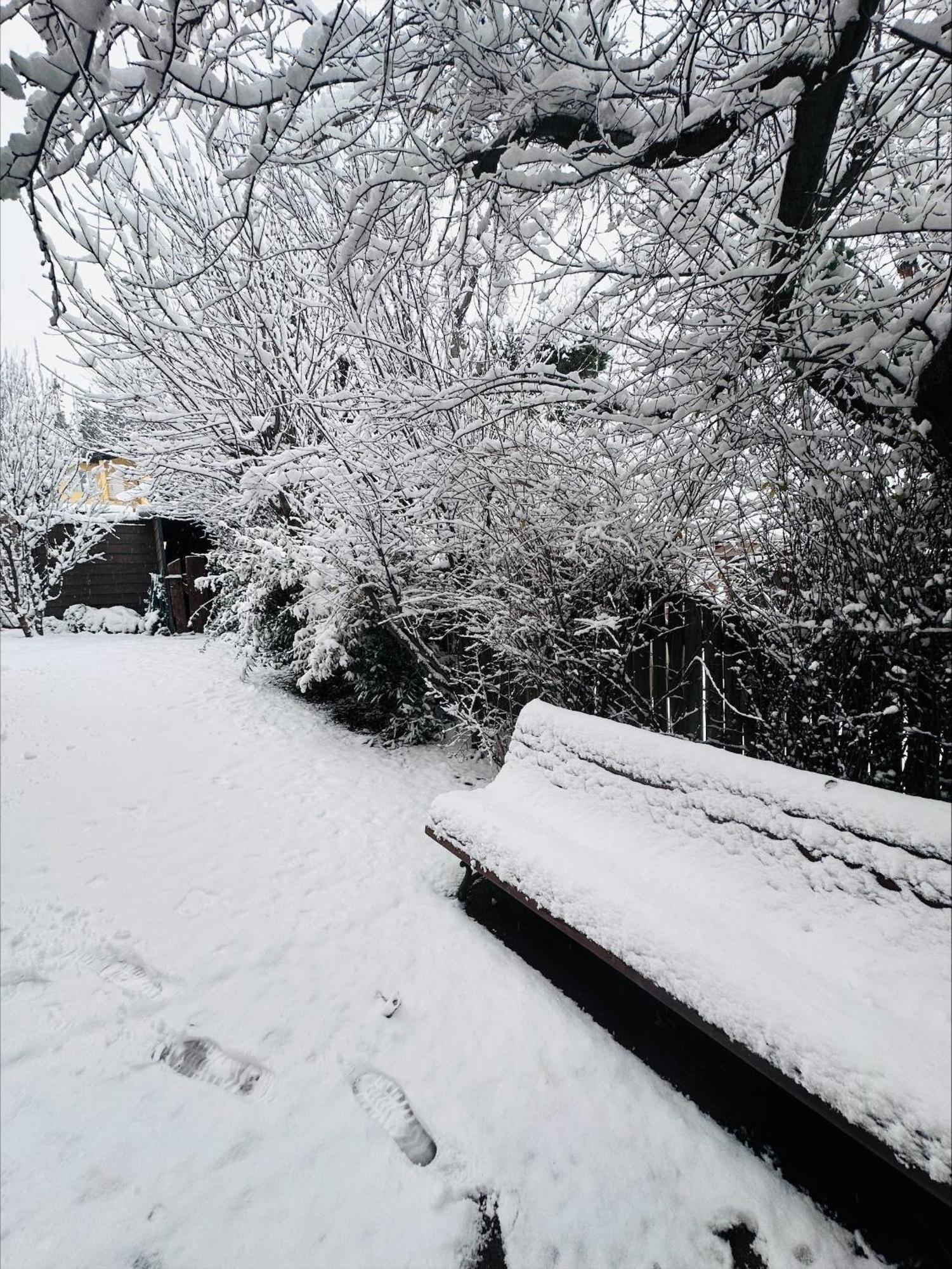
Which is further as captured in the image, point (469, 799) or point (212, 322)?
point (212, 322)

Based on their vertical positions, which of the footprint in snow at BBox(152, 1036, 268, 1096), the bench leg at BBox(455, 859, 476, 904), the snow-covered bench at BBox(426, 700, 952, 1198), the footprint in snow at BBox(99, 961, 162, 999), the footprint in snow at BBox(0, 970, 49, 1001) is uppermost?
the snow-covered bench at BBox(426, 700, 952, 1198)

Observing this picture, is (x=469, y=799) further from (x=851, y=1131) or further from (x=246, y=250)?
(x=246, y=250)

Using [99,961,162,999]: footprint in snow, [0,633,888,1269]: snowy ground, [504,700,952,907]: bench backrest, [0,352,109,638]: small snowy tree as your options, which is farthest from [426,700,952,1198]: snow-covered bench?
[0,352,109,638]: small snowy tree

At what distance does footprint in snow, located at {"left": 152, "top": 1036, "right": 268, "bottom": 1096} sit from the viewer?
1975 millimetres

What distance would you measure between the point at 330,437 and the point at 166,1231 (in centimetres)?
404

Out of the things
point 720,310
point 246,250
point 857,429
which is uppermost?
point 246,250

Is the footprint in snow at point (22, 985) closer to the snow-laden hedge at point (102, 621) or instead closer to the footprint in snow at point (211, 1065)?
the footprint in snow at point (211, 1065)

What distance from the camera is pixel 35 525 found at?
2.85 m

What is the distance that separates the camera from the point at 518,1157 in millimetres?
1729

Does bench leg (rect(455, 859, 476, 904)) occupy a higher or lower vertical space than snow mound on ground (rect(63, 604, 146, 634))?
lower

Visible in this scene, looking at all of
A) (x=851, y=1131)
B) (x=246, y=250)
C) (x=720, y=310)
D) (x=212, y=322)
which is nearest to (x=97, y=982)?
(x=851, y=1131)

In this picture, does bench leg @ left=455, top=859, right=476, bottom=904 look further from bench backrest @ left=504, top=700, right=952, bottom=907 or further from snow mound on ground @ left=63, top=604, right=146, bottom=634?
snow mound on ground @ left=63, top=604, right=146, bottom=634

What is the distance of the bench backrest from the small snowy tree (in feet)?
8.01

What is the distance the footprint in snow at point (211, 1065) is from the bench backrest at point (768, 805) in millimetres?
1598
